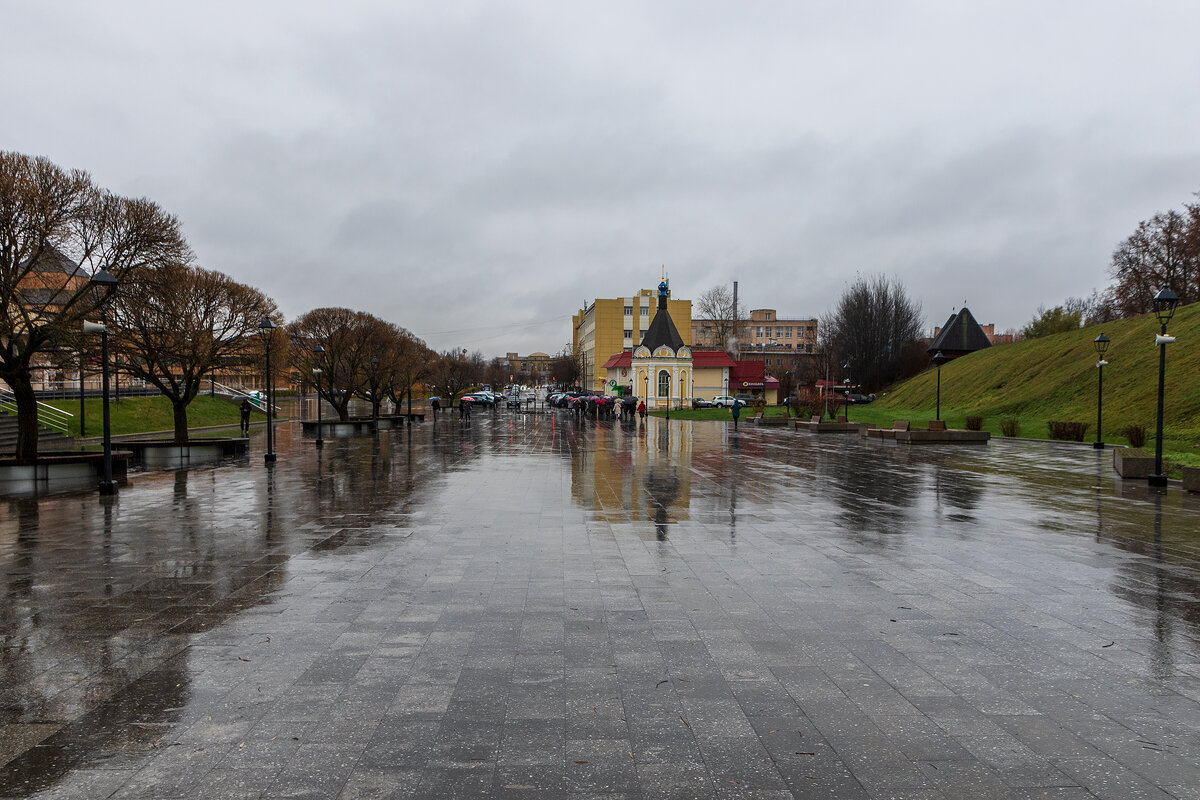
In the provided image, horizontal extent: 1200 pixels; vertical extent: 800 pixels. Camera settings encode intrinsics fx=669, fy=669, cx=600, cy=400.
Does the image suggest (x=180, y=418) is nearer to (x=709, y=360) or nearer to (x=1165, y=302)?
(x=1165, y=302)

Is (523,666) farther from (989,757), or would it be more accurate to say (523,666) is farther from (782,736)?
(989,757)

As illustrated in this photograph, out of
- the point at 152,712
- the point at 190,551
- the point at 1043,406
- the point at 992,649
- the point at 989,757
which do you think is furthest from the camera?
the point at 1043,406

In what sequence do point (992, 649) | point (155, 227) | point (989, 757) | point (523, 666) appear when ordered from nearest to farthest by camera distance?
point (989, 757) < point (523, 666) < point (992, 649) < point (155, 227)

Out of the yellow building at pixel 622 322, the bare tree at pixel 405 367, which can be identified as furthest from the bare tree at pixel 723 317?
the bare tree at pixel 405 367

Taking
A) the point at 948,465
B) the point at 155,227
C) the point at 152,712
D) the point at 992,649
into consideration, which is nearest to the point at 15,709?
the point at 152,712

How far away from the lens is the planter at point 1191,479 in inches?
529

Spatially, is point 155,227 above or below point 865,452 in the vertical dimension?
above

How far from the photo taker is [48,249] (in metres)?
14.9

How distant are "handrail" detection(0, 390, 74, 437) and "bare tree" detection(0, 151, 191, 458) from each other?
16094 mm

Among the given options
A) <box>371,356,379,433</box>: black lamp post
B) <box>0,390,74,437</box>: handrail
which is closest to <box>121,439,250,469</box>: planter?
<box>371,356,379,433</box>: black lamp post

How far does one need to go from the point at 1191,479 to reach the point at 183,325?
26629mm

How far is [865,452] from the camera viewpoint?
23.6 metres

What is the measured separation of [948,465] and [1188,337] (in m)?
23.3

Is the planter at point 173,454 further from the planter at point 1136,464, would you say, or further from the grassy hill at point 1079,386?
the grassy hill at point 1079,386
